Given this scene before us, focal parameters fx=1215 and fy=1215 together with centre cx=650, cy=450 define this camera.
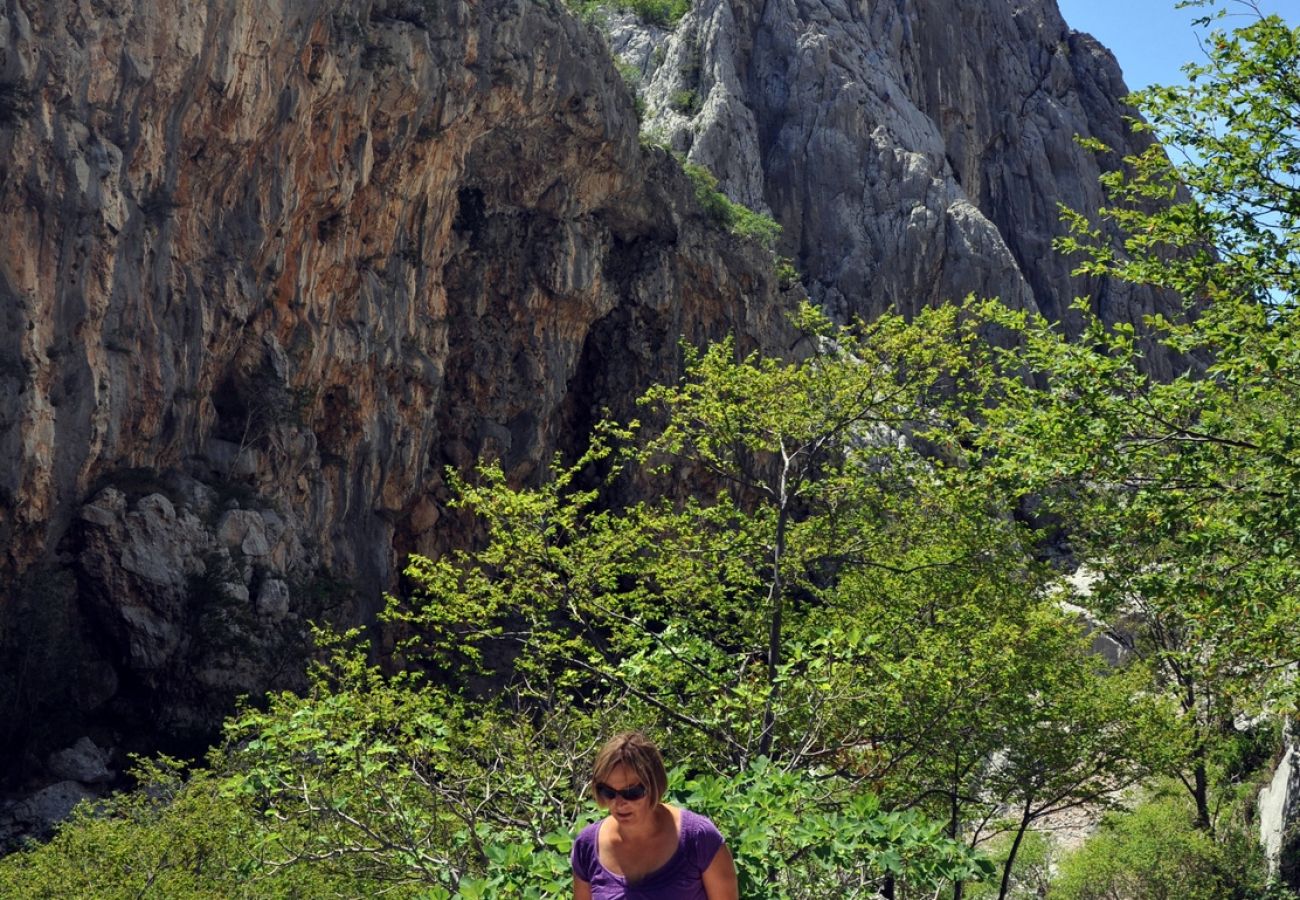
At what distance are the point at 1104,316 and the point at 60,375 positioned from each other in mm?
58716

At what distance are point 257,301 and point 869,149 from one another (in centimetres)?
3976

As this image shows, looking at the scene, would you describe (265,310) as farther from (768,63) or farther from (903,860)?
(768,63)

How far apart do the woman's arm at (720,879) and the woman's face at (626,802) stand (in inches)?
11.5

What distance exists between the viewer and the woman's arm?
426 centimetres

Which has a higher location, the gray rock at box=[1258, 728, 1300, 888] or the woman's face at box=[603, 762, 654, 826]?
the woman's face at box=[603, 762, 654, 826]

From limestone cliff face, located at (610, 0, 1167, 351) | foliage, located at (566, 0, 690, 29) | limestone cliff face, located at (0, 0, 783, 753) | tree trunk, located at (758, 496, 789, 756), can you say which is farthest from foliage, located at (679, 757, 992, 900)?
foliage, located at (566, 0, 690, 29)

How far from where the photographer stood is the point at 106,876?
50.6 ft

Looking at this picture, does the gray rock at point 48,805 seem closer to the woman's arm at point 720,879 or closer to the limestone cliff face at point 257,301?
the limestone cliff face at point 257,301

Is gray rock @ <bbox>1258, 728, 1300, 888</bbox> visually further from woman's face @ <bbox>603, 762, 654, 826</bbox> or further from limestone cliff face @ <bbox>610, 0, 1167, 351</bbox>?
limestone cliff face @ <bbox>610, 0, 1167, 351</bbox>

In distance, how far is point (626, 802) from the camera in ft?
13.8

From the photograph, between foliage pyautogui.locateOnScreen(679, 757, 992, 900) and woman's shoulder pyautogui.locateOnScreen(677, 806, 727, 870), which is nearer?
woman's shoulder pyautogui.locateOnScreen(677, 806, 727, 870)

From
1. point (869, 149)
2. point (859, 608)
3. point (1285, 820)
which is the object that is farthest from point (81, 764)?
point (869, 149)

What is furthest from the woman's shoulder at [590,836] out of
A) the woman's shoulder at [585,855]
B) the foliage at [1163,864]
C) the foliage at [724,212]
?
the foliage at [724,212]

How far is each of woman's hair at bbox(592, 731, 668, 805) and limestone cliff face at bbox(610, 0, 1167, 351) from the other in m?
56.0
